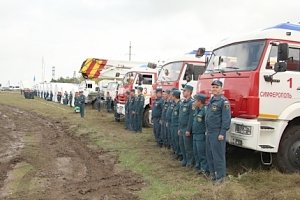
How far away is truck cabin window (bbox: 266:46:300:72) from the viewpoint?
25.8 feet

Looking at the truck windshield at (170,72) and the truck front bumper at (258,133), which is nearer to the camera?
the truck front bumper at (258,133)

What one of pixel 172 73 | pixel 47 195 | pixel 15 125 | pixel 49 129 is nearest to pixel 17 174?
pixel 47 195

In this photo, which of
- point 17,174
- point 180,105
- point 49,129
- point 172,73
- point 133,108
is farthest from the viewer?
point 49,129

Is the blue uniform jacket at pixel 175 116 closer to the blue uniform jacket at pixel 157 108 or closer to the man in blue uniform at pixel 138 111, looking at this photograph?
the blue uniform jacket at pixel 157 108

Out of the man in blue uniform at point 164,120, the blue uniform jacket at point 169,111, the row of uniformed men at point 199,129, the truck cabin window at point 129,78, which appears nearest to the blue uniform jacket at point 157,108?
the man in blue uniform at point 164,120

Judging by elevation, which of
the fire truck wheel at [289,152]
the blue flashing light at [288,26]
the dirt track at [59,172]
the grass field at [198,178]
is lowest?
the dirt track at [59,172]

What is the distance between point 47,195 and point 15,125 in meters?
12.8

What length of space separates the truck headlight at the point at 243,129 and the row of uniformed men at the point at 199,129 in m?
0.38

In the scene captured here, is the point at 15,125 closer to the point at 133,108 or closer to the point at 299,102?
the point at 133,108

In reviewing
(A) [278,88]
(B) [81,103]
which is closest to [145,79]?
(B) [81,103]

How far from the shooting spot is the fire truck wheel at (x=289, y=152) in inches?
310

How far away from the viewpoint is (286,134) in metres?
7.93

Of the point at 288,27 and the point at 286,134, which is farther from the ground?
the point at 288,27

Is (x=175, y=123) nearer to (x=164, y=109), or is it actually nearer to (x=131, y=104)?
(x=164, y=109)
